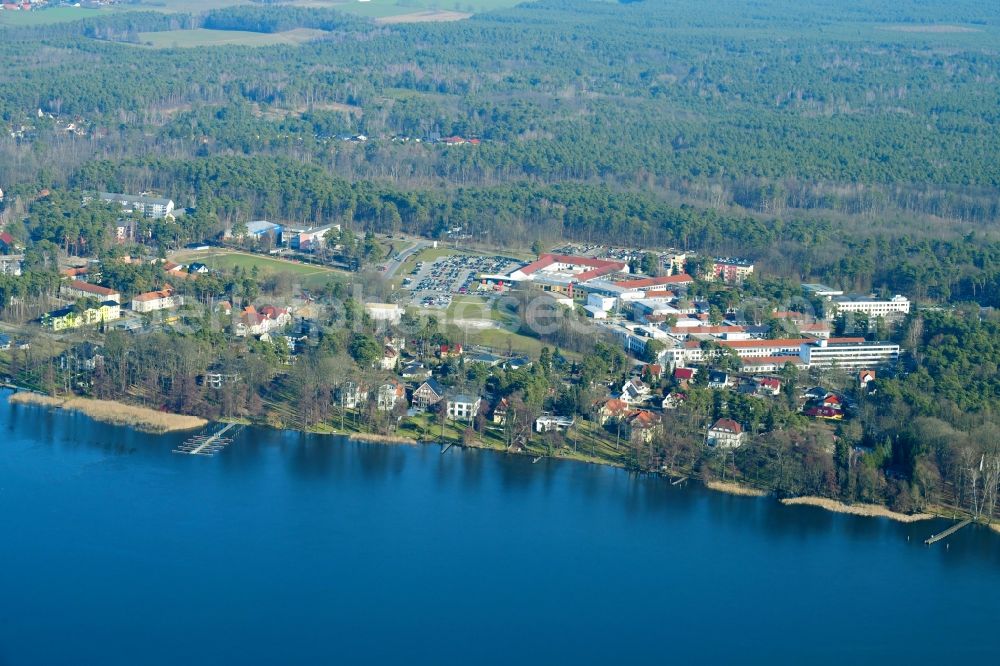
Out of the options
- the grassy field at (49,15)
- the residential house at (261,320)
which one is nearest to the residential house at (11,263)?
the residential house at (261,320)

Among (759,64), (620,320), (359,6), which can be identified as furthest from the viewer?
(359,6)

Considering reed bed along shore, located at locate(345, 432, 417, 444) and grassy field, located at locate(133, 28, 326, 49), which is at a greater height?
grassy field, located at locate(133, 28, 326, 49)

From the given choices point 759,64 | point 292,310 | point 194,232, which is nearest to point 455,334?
point 292,310

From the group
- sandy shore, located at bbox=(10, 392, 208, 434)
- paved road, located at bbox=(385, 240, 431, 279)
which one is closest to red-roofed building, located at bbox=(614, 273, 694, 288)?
paved road, located at bbox=(385, 240, 431, 279)

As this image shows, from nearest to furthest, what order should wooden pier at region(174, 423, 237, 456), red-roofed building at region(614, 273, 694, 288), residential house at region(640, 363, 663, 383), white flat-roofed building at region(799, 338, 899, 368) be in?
wooden pier at region(174, 423, 237, 456)
residential house at region(640, 363, 663, 383)
white flat-roofed building at region(799, 338, 899, 368)
red-roofed building at region(614, 273, 694, 288)

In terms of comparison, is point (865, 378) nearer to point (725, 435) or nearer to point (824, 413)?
point (824, 413)

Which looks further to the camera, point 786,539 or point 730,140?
point 730,140

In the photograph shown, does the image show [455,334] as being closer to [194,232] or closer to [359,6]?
[194,232]

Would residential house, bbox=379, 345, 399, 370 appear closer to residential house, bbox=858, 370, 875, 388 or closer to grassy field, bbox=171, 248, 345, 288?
grassy field, bbox=171, 248, 345, 288
